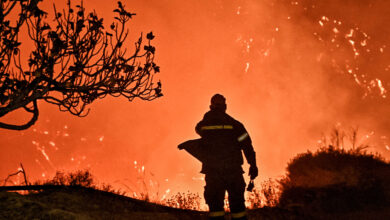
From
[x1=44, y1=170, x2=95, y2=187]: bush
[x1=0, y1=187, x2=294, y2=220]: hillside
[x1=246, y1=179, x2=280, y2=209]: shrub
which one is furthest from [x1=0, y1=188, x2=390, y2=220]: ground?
[x1=44, y1=170, x2=95, y2=187]: bush

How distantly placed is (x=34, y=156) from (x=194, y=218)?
198187 mm

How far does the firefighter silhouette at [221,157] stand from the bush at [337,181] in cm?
478

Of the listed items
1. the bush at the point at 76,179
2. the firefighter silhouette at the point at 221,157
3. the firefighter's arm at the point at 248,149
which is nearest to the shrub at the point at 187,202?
the bush at the point at 76,179

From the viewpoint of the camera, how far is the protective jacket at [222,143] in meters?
5.65

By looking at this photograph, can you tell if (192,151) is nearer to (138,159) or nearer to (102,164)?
(138,159)

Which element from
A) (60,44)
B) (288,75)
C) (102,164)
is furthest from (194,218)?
(102,164)

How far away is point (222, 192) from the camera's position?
18.3 ft

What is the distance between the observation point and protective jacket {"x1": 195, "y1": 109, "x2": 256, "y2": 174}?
18.5 ft

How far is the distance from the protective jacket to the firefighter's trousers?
114 mm

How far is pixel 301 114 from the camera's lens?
5212 cm

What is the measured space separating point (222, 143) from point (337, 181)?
7281 millimetres

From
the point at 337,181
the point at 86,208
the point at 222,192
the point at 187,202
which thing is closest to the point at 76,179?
the point at 86,208

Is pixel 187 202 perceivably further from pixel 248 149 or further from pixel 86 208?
pixel 248 149

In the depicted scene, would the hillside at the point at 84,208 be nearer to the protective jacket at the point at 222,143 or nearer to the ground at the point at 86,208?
the ground at the point at 86,208
